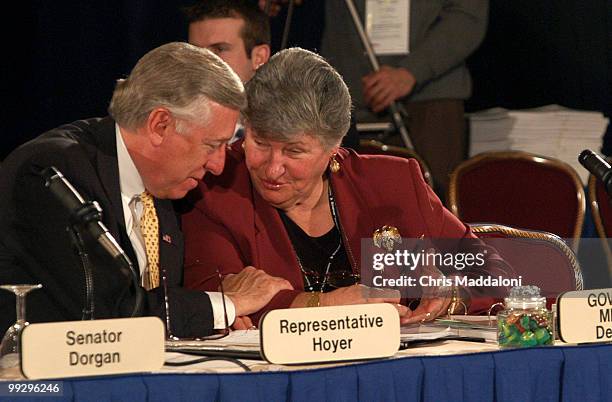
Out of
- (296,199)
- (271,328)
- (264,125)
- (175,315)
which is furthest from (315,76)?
(271,328)

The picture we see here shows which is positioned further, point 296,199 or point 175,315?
point 296,199

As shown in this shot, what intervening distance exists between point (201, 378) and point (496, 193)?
2.66m

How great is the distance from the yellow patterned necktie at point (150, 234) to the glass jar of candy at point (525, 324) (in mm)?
873

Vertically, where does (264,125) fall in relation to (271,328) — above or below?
above

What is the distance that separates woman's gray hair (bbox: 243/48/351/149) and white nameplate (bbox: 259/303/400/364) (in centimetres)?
78

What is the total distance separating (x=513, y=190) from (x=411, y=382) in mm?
2420

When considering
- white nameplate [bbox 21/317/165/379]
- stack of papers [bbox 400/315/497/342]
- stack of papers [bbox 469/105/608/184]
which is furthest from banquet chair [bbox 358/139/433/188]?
white nameplate [bbox 21/317/165/379]

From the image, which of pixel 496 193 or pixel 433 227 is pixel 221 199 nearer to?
pixel 433 227

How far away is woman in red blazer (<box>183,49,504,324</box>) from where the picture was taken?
307cm

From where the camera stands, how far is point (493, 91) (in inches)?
246

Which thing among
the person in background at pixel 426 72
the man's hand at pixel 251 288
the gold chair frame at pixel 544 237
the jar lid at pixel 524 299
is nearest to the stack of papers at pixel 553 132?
the person in background at pixel 426 72

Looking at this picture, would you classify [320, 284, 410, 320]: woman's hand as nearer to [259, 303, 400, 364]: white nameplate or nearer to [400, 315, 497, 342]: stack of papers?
[400, 315, 497, 342]: stack of papers

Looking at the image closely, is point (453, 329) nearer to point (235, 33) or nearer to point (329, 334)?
point (329, 334)

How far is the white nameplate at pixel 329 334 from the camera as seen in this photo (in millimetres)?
2305
